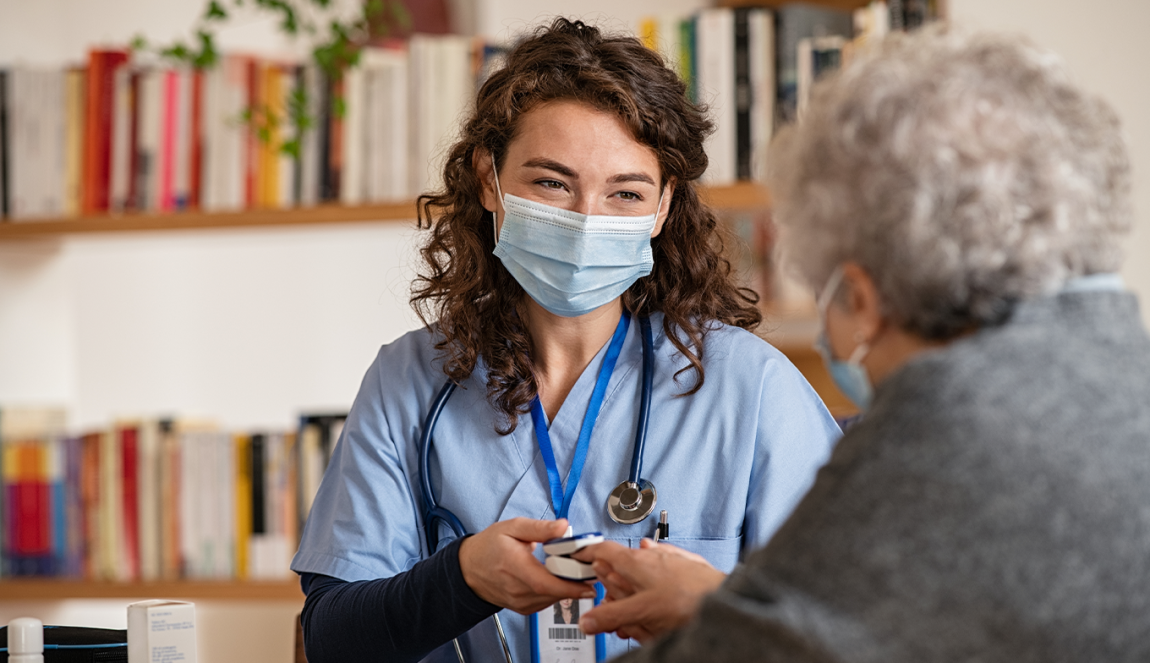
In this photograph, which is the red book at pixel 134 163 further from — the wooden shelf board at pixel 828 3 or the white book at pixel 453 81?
the wooden shelf board at pixel 828 3

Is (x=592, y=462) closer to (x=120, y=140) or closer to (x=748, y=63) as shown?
(x=748, y=63)

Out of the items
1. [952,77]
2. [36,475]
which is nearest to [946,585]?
[952,77]

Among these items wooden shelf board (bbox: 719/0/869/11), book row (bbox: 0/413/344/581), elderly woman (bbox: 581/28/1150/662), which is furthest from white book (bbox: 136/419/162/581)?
elderly woman (bbox: 581/28/1150/662)

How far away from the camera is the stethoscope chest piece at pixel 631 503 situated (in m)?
1.27

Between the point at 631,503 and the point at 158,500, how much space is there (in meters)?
1.48

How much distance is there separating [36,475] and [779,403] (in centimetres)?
178

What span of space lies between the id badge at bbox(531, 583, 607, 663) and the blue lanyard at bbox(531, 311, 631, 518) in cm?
11

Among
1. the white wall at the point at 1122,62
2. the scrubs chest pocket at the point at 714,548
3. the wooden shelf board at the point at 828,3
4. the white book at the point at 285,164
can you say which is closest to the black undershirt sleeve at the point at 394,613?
the scrubs chest pocket at the point at 714,548

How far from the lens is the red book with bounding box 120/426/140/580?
2.34 meters

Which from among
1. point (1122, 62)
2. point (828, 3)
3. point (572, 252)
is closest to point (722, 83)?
point (828, 3)

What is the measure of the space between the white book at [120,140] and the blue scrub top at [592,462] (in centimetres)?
126

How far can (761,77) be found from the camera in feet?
7.22

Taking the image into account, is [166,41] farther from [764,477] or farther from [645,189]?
[764,477]

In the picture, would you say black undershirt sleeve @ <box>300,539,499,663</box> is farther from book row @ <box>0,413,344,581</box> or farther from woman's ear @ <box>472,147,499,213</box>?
book row @ <box>0,413,344,581</box>
